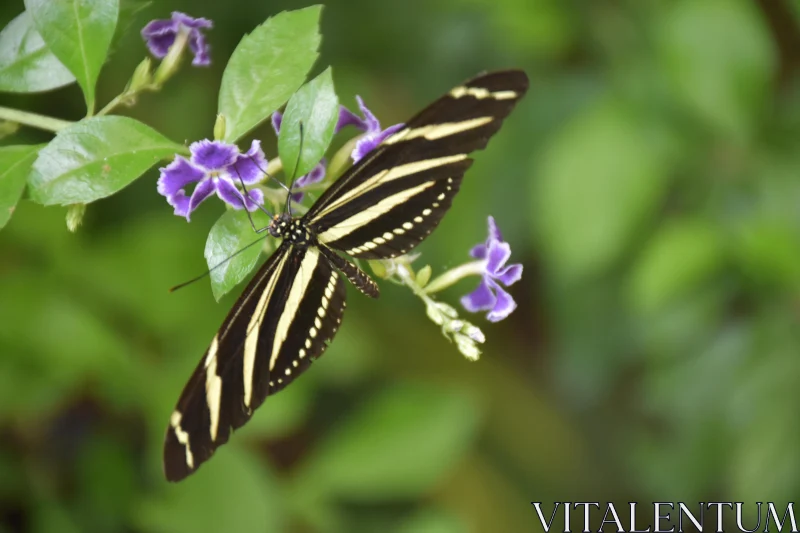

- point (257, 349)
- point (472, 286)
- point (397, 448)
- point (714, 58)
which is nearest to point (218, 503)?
point (397, 448)

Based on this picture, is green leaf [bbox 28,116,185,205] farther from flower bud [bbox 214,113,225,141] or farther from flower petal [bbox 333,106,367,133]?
flower petal [bbox 333,106,367,133]

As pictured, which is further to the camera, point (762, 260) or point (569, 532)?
point (569, 532)

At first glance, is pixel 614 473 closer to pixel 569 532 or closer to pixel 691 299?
pixel 569 532

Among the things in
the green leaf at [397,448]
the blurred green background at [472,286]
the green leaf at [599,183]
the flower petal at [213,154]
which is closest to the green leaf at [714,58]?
the blurred green background at [472,286]

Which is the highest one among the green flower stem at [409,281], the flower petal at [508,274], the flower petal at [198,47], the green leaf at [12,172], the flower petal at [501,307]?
the flower petal at [508,274]

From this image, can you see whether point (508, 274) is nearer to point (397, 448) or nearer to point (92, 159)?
point (92, 159)

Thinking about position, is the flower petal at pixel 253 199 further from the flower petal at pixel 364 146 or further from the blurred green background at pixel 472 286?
the blurred green background at pixel 472 286

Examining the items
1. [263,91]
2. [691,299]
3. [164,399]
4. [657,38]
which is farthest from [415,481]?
[263,91]
